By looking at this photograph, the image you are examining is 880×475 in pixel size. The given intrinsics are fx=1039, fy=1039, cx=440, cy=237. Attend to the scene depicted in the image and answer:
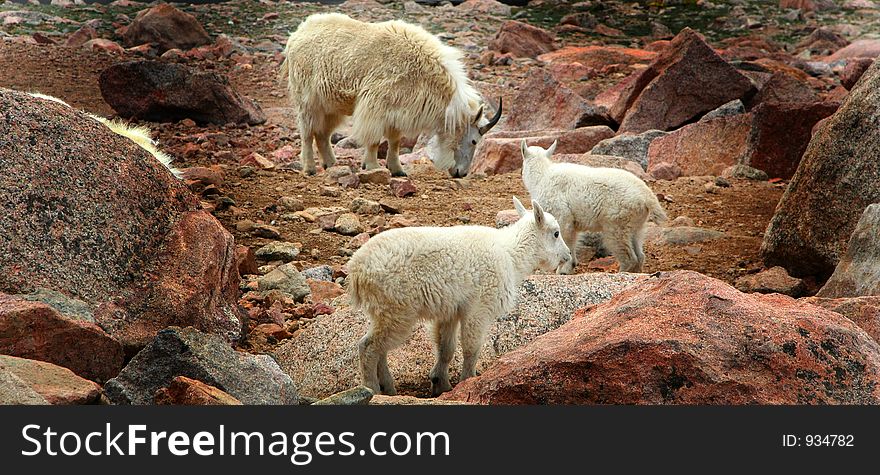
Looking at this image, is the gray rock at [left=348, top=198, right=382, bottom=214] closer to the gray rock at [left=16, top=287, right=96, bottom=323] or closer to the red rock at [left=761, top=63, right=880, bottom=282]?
the red rock at [left=761, top=63, right=880, bottom=282]

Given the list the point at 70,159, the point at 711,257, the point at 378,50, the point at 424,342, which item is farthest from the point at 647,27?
the point at 70,159

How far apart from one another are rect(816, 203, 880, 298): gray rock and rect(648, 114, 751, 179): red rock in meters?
4.83

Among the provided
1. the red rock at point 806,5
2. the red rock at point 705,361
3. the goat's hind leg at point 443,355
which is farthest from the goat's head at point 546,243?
the red rock at point 806,5

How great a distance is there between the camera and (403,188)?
397 inches

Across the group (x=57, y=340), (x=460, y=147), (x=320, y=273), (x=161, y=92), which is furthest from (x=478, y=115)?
(x=57, y=340)

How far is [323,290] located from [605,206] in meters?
2.22

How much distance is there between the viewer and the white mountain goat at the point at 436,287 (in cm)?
543

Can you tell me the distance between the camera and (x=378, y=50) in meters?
11.1

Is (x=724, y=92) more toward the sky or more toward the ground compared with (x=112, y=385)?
more toward the ground

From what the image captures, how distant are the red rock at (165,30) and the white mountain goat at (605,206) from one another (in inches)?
307

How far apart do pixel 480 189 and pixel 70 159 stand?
19.1ft

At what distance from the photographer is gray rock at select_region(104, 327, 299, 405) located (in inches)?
177

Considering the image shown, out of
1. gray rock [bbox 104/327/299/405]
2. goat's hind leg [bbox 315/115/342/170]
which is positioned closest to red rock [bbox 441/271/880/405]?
gray rock [bbox 104/327/299/405]

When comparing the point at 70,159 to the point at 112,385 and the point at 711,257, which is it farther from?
the point at 711,257
